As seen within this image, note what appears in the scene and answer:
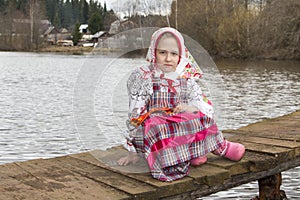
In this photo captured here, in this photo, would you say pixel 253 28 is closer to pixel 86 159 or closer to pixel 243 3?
pixel 243 3

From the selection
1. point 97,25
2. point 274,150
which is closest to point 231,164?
point 274,150

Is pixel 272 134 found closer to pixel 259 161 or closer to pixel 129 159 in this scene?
pixel 259 161

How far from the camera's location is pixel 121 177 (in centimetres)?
395

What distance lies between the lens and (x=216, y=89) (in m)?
4.68

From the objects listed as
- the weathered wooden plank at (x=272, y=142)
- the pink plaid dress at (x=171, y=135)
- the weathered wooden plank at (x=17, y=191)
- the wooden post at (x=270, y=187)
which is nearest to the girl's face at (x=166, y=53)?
the pink plaid dress at (x=171, y=135)

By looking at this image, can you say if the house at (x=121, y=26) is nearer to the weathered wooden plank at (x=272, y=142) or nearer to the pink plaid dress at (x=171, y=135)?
the pink plaid dress at (x=171, y=135)

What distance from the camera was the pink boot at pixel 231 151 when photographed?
14.4 ft

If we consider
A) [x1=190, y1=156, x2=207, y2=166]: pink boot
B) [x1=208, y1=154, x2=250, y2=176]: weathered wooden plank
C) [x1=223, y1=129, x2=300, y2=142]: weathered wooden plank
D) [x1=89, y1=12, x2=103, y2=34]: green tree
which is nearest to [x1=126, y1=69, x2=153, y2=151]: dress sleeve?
[x1=190, y1=156, x2=207, y2=166]: pink boot

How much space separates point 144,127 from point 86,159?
0.90 m

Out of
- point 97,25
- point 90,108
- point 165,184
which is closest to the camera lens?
point 165,184

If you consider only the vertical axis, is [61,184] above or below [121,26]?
below

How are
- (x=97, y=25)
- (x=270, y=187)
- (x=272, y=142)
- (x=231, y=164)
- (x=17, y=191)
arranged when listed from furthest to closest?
(x=97, y=25) → (x=270, y=187) → (x=272, y=142) → (x=231, y=164) → (x=17, y=191)

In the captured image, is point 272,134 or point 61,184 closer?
point 61,184

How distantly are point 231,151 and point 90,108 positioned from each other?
4.17 ft
